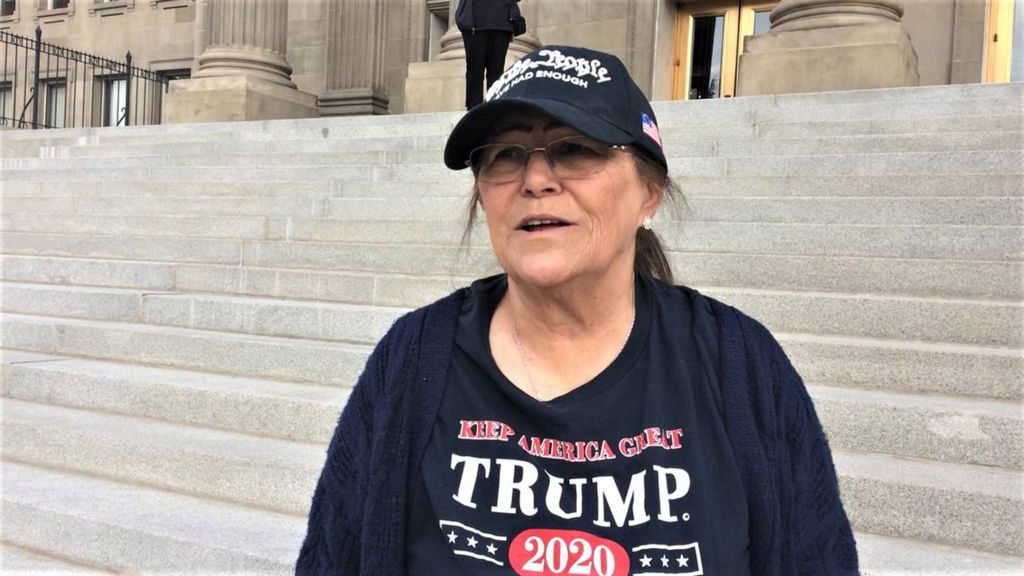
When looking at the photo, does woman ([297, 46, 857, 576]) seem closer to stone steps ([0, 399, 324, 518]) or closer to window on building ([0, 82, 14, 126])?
stone steps ([0, 399, 324, 518])

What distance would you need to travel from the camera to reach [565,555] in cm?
130

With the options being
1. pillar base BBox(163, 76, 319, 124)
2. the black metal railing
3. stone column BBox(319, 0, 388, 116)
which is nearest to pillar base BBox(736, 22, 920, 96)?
pillar base BBox(163, 76, 319, 124)

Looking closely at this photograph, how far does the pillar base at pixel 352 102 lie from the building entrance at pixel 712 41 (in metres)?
6.28

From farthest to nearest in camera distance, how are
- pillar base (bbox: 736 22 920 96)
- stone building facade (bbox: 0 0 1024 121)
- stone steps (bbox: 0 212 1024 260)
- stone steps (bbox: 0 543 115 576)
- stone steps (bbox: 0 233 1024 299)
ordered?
stone building facade (bbox: 0 0 1024 121), pillar base (bbox: 736 22 920 96), stone steps (bbox: 0 212 1024 260), stone steps (bbox: 0 233 1024 299), stone steps (bbox: 0 543 115 576)

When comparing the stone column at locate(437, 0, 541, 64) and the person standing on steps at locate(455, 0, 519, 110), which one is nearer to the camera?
the person standing on steps at locate(455, 0, 519, 110)

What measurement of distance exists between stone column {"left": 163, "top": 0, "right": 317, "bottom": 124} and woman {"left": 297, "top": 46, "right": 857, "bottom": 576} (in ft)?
40.6

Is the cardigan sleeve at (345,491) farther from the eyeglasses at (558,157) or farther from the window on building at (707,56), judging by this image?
the window on building at (707,56)

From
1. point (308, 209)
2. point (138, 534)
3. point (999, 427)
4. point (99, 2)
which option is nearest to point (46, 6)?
point (99, 2)

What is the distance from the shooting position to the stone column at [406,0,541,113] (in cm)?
1187

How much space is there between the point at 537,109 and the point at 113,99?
24549 millimetres

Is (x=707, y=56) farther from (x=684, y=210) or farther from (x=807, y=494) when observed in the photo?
(x=807, y=494)

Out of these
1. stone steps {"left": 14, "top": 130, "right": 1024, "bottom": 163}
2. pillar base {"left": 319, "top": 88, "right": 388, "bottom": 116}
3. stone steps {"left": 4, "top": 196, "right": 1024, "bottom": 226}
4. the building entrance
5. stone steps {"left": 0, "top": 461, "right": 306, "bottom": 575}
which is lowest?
stone steps {"left": 0, "top": 461, "right": 306, "bottom": 575}

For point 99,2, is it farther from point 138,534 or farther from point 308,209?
point 138,534

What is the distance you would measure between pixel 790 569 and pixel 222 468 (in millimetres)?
2759
